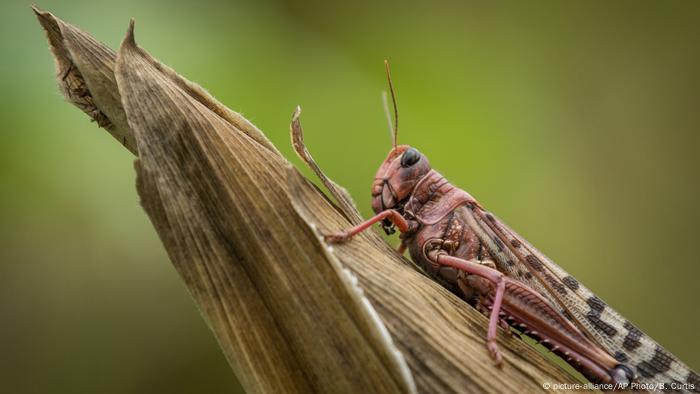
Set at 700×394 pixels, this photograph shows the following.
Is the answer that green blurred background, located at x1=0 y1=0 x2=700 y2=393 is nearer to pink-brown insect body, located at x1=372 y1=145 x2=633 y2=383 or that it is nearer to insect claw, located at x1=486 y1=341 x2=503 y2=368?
pink-brown insect body, located at x1=372 y1=145 x2=633 y2=383

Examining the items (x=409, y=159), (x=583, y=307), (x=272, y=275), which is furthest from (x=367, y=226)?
(x=583, y=307)

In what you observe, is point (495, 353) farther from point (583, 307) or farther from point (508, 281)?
point (583, 307)

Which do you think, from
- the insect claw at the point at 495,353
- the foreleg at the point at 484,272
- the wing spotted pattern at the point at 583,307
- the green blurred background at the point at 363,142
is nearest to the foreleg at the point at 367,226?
the foreleg at the point at 484,272

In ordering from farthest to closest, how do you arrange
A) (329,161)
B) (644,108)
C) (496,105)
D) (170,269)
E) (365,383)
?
(644,108), (496,105), (329,161), (170,269), (365,383)

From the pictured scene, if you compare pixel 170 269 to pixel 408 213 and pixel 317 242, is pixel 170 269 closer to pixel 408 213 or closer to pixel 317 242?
pixel 408 213

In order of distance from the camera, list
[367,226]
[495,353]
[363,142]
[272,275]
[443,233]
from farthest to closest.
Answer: [363,142]
[443,233]
[367,226]
[495,353]
[272,275]

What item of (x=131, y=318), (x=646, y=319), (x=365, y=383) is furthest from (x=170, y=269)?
(x=646, y=319)
